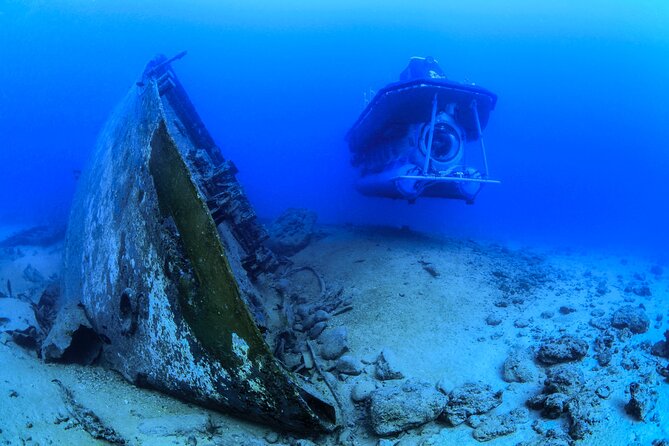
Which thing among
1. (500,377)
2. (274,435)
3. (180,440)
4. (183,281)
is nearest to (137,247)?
(183,281)

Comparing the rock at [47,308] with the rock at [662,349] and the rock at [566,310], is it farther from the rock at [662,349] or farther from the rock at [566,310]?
the rock at [662,349]

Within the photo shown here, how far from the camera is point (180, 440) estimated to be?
254cm

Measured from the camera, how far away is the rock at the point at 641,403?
3080 mm

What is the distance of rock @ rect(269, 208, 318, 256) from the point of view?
9484 millimetres

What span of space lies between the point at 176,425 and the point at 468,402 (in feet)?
8.60

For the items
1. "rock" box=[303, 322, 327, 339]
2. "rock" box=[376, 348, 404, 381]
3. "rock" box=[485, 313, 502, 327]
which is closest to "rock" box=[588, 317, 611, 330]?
"rock" box=[485, 313, 502, 327]

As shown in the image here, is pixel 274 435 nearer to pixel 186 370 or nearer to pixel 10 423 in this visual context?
pixel 186 370

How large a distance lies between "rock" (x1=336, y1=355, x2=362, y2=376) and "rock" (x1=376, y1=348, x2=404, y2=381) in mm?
233

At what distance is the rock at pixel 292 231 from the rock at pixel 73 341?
5.65 m

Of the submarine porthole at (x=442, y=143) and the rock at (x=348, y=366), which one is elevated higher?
the submarine porthole at (x=442, y=143)

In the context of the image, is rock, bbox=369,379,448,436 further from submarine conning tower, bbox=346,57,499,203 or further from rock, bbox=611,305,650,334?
submarine conning tower, bbox=346,57,499,203

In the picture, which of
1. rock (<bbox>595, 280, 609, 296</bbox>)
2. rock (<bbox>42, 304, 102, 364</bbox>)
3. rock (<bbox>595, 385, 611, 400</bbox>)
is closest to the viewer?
rock (<bbox>595, 385, 611, 400</bbox>)

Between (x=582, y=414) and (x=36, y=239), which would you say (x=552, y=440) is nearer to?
(x=582, y=414)

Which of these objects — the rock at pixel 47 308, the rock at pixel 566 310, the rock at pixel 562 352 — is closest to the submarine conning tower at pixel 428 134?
the rock at pixel 566 310
